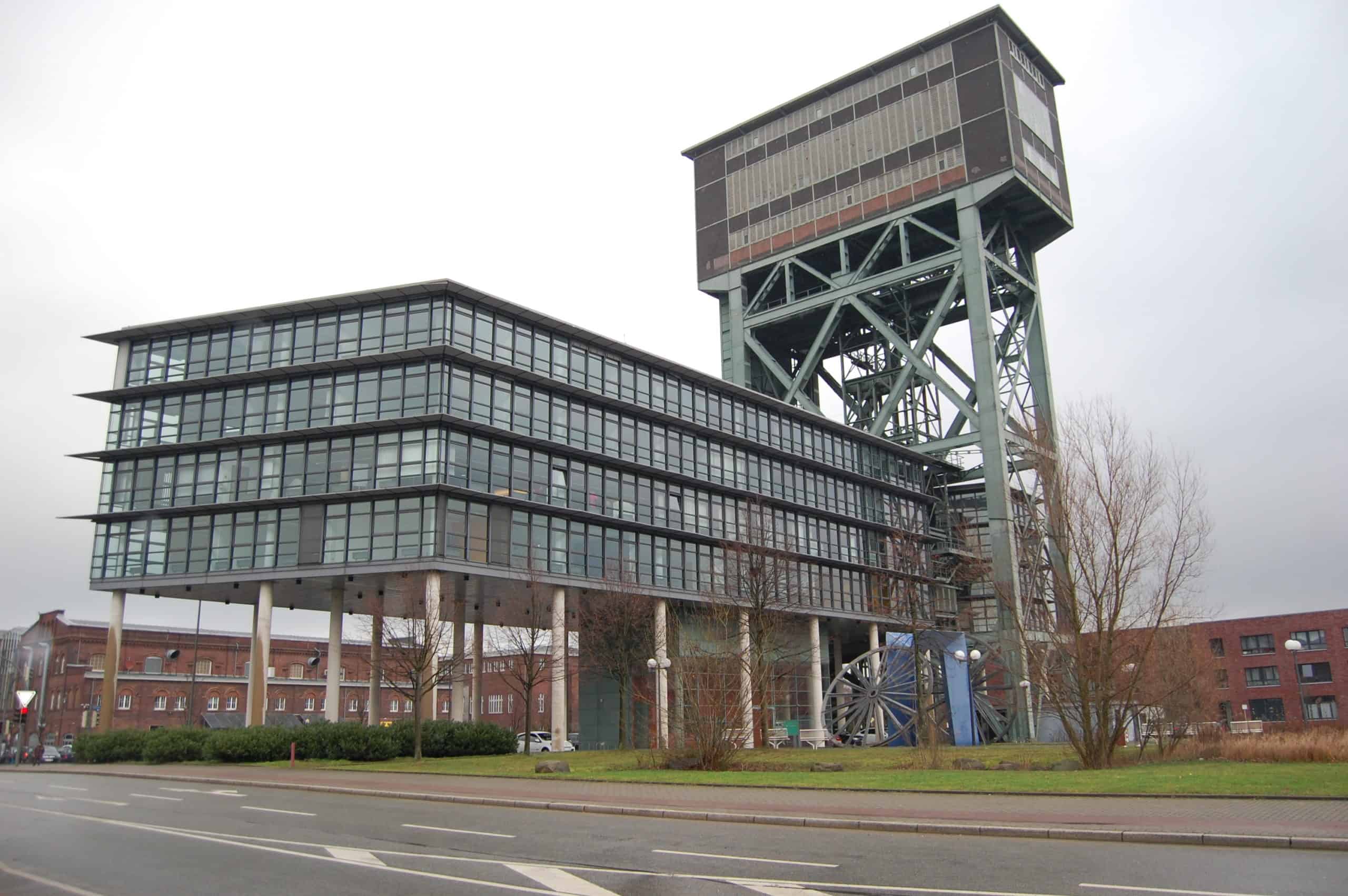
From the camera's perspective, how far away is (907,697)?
52875mm

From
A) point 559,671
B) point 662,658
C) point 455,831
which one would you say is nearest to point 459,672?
point 559,671

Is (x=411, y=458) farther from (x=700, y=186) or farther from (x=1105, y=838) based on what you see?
(x=700, y=186)

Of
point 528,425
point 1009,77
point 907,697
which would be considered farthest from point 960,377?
point 528,425

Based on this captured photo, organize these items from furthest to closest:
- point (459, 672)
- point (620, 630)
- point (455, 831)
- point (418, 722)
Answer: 1. point (620, 630)
2. point (459, 672)
3. point (418, 722)
4. point (455, 831)

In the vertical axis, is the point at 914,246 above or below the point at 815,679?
above

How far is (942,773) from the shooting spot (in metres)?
24.9

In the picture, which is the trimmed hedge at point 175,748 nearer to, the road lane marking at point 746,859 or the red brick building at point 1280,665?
the road lane marking at point 746,859

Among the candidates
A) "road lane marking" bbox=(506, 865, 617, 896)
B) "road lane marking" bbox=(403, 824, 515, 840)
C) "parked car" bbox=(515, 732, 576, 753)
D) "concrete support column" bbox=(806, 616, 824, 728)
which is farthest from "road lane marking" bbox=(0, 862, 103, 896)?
"concrete support column" bbox=(806, 616, 824, 728)

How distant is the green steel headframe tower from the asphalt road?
43.7 metres

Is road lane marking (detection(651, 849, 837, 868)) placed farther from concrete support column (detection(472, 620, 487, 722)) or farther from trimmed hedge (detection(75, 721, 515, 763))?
concrete support column (detection(472, 620, 487, 722))

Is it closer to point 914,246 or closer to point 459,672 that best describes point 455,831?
point 459,672

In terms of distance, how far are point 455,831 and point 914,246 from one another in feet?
199

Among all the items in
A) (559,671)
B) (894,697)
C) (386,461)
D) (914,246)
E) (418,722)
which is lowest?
(418,722)

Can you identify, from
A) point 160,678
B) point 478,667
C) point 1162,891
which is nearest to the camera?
point 1162,891
